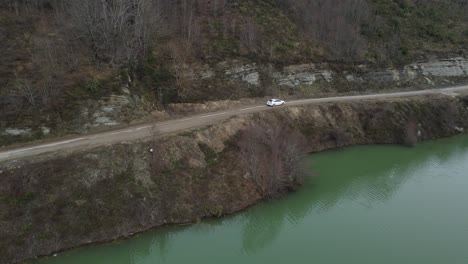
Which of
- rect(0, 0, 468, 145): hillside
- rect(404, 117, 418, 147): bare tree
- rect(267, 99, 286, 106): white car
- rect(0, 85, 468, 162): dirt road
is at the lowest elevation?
rect(404, 117, 418, 147): bare tree

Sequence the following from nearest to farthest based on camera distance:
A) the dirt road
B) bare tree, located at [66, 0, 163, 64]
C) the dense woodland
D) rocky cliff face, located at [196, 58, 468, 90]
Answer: the dirt road
the dense woodland
bare tree, located at [66, 0, 163, 64]
rocky cliff face, located at [196, 58, 468, 90]

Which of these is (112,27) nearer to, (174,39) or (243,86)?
(174,39)

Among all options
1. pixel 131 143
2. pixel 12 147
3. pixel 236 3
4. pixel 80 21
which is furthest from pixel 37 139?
pixel 236 3

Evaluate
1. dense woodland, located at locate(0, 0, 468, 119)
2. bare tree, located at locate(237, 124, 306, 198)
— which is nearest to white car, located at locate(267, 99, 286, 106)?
dense woodland, located at locate(0, 0, 468, 119)

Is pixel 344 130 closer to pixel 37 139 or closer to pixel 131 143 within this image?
pixel 131 143

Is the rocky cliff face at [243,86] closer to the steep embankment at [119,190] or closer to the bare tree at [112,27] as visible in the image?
the steep embankment at [119,190]

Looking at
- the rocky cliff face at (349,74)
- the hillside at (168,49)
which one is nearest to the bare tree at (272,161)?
the hillside at (168,49)

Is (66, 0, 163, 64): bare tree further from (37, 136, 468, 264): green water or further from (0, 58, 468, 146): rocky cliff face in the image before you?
(37, 136, 468, 264): green water
